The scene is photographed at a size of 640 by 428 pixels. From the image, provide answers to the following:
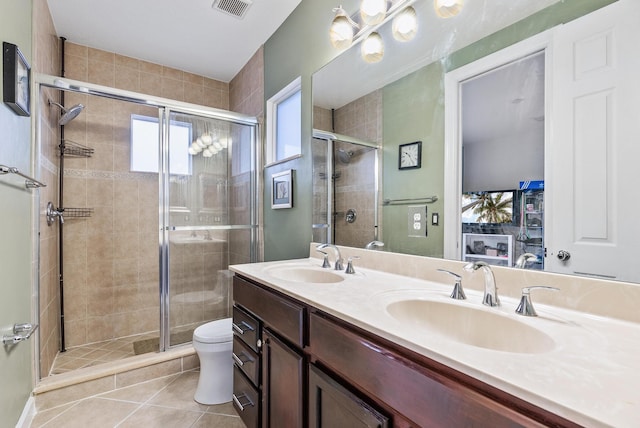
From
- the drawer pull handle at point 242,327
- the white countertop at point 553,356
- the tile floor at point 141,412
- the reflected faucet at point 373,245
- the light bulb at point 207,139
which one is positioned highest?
the light bulb at point 207,139

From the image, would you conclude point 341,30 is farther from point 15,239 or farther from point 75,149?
point 75,149

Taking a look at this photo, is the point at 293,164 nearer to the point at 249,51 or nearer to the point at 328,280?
the point at 328,280

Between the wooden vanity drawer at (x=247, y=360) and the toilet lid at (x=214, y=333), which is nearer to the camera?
the wooden vanity drawer at (x=247, y=360)

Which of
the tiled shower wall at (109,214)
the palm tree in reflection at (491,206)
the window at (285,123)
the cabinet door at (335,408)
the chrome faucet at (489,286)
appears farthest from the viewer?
the tiled shower wall at (109,214)

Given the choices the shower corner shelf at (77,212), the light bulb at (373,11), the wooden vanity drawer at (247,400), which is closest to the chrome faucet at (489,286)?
the wooden vanity drawer at (247,400)

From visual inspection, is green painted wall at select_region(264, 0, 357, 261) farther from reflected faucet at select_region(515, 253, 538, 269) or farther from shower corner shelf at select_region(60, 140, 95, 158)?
shower corner shelf at select_region(60, 140, 95, 158)

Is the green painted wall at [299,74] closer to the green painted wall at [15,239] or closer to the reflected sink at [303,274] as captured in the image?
the reflected sink at [303,274]

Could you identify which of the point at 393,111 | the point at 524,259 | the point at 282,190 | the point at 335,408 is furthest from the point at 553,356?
the point at 282,190

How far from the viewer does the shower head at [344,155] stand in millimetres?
1750

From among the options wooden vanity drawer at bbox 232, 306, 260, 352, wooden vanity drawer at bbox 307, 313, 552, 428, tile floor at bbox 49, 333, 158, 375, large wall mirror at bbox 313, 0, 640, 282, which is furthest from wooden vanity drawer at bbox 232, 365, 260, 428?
tile floor at bbox 49, 333, 158, 375

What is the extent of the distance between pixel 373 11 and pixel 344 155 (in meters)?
0.73

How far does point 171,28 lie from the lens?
92.1 inches

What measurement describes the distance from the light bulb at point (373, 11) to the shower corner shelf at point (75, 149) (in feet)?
8.34

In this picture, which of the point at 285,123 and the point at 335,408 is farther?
the point at 285,123
